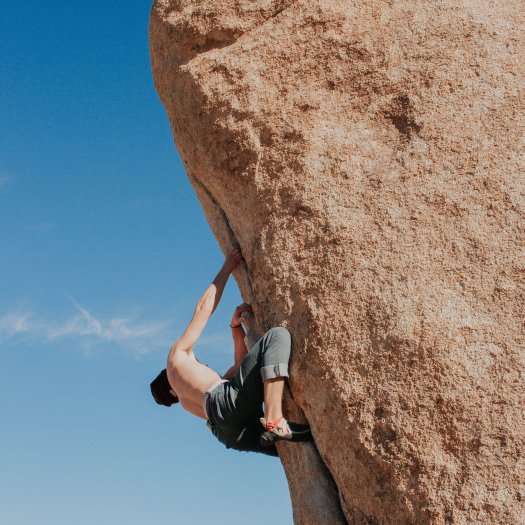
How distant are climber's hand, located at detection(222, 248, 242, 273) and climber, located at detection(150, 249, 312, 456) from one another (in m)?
0.11

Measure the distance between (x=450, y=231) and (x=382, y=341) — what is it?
91cm

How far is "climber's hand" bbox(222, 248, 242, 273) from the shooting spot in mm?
6277

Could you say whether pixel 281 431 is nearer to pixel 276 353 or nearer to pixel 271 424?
pixel 271 424

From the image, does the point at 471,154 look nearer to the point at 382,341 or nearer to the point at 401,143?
the point at 401,143

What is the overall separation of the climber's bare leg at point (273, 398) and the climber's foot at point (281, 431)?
0.13 feet

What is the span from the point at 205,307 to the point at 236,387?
2.80ft

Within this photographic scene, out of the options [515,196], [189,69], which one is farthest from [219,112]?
[515,196]

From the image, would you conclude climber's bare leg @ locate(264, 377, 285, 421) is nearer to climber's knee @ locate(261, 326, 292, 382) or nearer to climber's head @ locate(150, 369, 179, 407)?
climber's knee @ locate(261, 326, 292, 382)

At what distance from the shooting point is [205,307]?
5.98 metres

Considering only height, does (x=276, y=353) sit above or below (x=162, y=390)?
below

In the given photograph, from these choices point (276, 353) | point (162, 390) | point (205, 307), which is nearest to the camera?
point (276, 353)

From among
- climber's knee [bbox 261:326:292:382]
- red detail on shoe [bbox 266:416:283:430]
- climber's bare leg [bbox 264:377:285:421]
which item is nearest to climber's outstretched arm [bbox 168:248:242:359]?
climber's knee [bbox 261:326:292:382]

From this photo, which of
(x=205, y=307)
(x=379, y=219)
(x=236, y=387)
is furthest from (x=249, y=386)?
(x=379, y=219)

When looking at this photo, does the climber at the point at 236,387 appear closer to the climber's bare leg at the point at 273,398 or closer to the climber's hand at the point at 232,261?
the climber's bare leg at the point at 273,398
